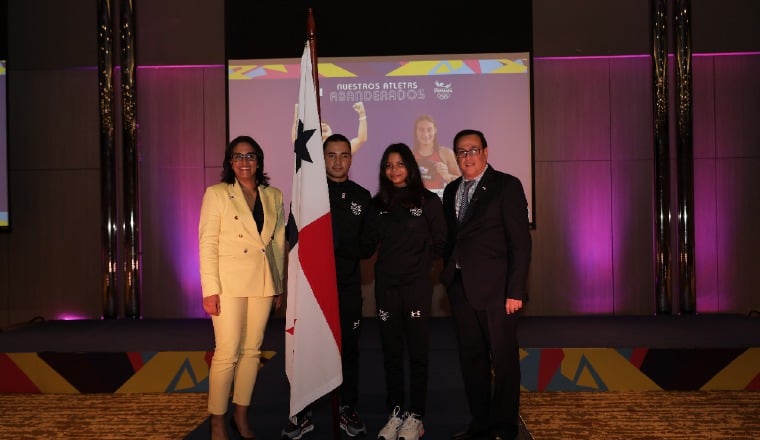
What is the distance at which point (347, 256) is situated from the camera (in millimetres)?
2994

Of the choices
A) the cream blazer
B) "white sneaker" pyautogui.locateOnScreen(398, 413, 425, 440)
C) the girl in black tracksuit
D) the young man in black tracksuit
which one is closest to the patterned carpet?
"white sneaker" pyautogui.locateOnScreen(398, 413, 425, 440)

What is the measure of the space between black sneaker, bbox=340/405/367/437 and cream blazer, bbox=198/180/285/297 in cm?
66

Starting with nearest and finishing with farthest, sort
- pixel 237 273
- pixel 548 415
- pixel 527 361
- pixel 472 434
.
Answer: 1. pixel 237 273
2. pixel 472 434
3. pixel 548 415
4. pixel 527 361

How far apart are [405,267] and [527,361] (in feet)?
5.62

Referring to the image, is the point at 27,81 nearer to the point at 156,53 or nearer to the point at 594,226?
the point at 156,53

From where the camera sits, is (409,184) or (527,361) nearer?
(409,184)

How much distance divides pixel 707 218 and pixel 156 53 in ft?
17.6

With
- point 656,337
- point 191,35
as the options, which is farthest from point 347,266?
point 191,35

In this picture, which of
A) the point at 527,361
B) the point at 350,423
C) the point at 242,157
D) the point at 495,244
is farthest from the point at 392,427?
the point at 527,361

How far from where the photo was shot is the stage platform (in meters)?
4.17

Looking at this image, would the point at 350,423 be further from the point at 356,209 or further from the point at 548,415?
the point at 548,415

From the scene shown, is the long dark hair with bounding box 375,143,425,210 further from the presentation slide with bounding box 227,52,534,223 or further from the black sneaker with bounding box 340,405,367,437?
the presentation slide with bounding box 227,52,534,223

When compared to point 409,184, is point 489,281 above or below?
below

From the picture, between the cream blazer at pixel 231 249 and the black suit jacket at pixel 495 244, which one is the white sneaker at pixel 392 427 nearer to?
the black suit jacket at pixel 495 244
